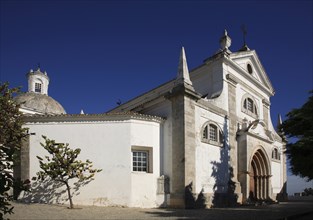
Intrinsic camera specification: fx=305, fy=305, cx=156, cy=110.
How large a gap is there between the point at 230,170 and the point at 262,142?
15.6 feet

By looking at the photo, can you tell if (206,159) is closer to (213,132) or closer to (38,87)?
(213,132)

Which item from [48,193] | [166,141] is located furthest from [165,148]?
[48,193]

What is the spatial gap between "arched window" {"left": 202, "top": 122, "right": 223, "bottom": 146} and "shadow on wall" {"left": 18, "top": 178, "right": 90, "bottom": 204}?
8.15 meters

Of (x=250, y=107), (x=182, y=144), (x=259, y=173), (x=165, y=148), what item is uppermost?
(x=250, y=107)

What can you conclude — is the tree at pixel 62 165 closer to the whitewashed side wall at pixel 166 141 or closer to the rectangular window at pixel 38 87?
the whitewashed side wall at pixel 166 141

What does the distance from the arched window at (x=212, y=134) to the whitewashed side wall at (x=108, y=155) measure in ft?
13.0

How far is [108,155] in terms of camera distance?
1700cm

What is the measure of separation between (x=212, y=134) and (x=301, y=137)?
6672 mm

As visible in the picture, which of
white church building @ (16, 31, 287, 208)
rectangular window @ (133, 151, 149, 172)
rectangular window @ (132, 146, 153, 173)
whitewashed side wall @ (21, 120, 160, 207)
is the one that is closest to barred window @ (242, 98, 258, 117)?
white church building @ (16, 31, 287, 208)

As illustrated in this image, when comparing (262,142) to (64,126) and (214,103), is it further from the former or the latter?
(64,126)

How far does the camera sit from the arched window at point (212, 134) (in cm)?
1921

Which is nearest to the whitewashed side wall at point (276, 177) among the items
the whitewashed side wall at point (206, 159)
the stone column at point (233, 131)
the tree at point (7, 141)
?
the stone column at point (233, 131)

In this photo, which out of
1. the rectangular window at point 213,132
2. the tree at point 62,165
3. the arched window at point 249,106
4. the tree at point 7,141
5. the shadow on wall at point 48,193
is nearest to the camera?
the tree at point 7,141

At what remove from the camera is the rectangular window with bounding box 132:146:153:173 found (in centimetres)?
1759
